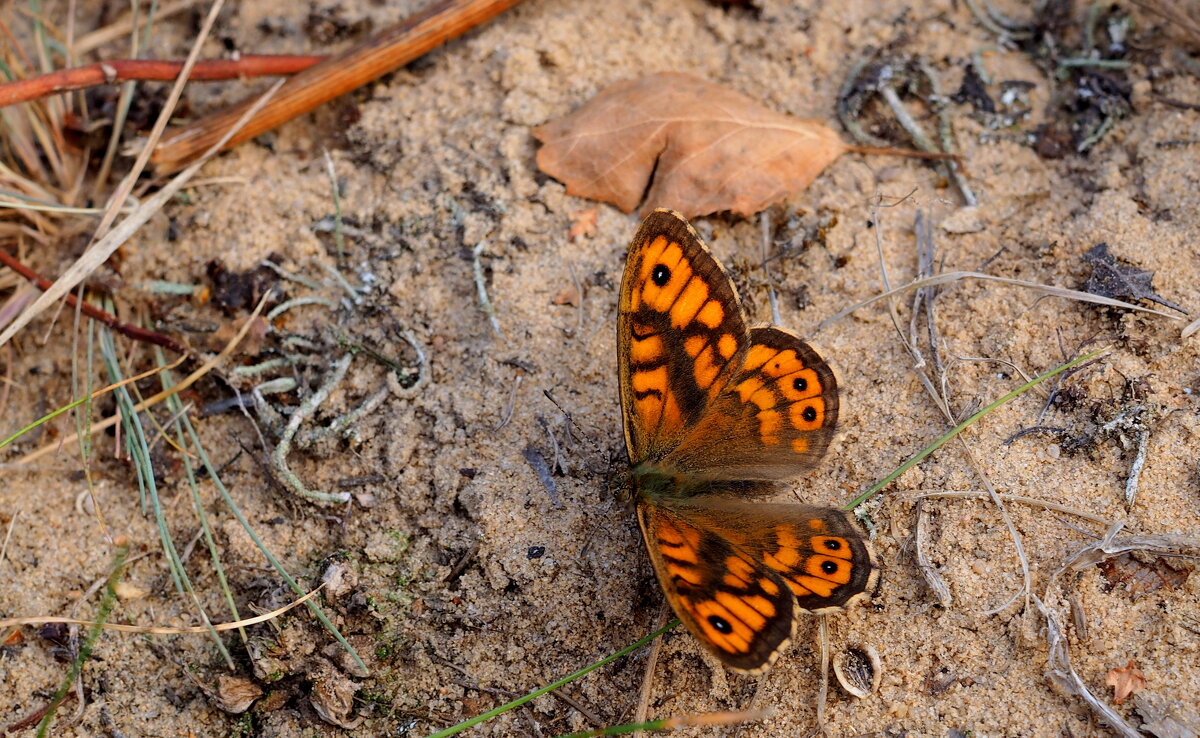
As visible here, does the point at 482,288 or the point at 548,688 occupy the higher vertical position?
the point at 482,288

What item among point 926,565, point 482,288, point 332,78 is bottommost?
point 926,565

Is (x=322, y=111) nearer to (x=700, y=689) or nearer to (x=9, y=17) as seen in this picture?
(x=9, y=17)

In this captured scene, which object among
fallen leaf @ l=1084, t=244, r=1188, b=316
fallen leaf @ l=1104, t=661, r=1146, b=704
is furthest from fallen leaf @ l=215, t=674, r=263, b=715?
fallen leaf @ l=1084, t=244, r=1188, b=316

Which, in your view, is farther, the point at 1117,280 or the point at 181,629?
the point at 1117,280

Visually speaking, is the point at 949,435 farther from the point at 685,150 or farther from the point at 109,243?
the point at 109,243

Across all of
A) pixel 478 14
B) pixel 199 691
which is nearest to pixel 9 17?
pixel 478 14

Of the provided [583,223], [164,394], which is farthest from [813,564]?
[164,394]
